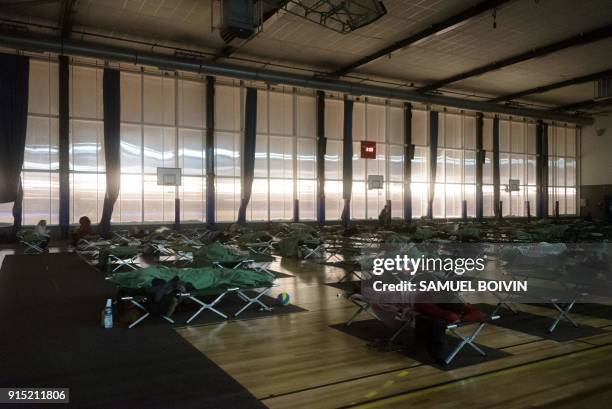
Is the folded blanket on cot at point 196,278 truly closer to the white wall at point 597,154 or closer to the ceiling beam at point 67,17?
the ceiling beam at point 67,17

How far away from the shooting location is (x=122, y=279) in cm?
646

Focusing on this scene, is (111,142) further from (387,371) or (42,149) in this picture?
(387,371)

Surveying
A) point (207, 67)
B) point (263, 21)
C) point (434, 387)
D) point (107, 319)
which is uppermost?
point (263, 21)

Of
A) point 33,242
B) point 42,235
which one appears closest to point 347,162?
point 42,235

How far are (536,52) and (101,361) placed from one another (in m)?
18.3

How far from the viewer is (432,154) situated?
83.4 feet

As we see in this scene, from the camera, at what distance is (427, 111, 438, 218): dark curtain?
82.7 feet

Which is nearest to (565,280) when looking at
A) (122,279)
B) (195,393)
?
(195,393)

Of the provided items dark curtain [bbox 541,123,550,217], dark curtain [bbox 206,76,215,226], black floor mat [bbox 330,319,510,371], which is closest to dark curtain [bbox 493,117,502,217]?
dark curtain [bbox 541,123,550,217]

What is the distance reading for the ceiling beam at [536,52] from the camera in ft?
52.4

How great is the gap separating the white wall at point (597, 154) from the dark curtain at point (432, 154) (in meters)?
12.7

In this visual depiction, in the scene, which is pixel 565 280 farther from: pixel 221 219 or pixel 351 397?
pixel 221 219

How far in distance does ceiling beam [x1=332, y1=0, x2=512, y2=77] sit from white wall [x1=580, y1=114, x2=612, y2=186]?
19.8 meters

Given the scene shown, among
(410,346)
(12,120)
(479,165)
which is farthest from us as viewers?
(479,165)
